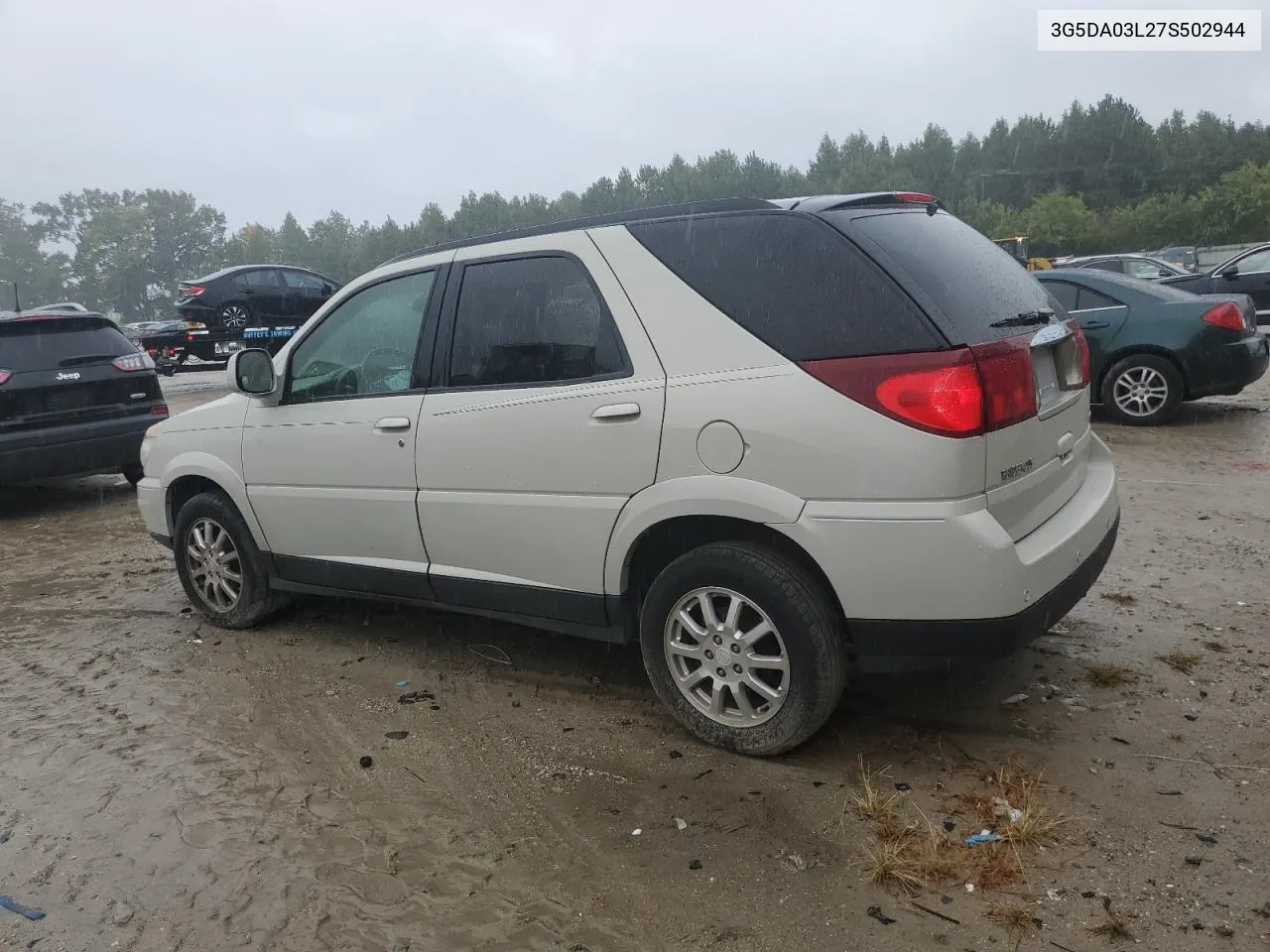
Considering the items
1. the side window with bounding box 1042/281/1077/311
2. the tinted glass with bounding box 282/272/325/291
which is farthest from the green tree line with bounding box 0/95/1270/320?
the side window with bounding box 1042/281/1077/311

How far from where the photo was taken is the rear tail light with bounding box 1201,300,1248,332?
844cm

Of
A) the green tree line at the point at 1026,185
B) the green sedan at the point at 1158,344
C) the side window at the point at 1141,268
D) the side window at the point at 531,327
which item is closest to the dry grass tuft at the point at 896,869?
the side window at the point at 531,327

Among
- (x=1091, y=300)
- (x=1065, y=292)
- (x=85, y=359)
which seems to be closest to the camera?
(x=85, y=359)

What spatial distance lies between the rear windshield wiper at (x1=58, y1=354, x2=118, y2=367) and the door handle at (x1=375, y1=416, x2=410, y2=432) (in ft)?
17.9

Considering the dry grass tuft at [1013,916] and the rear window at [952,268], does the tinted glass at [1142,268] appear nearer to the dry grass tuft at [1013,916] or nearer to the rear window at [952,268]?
the rear window at [952,268]

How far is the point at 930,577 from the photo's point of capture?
111 inches

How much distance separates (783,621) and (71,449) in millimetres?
7153

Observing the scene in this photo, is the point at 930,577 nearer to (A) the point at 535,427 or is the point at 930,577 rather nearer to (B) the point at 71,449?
(A) the point at 535,427

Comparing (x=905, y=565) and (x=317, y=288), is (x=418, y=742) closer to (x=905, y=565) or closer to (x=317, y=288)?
(x=905, y=565)

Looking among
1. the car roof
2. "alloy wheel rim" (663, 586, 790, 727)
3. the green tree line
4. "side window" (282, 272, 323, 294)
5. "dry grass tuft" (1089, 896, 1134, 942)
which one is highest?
the green tree line

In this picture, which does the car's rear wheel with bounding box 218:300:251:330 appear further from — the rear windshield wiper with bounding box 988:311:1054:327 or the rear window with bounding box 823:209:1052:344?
the rear windshield wiper with bounding box 988:311:1054:327

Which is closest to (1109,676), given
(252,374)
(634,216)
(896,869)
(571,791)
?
(896,869)

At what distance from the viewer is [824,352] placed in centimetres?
295

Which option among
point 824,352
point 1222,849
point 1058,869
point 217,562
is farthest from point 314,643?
point 1222,849
